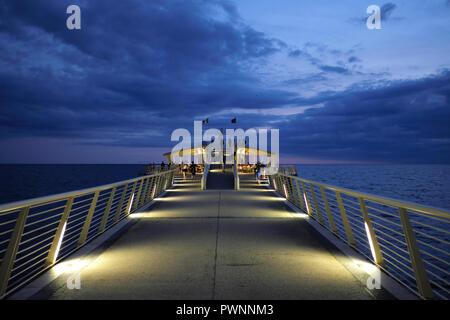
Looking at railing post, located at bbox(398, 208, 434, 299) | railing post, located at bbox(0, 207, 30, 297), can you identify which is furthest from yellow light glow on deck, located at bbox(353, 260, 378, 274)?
railing post, located at bbox(0, 207, 30, 297)

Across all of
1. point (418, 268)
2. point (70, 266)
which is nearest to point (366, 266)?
point (418, 268)

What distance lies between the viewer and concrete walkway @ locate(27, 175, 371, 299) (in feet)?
11.6

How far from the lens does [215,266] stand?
4477 millimetres

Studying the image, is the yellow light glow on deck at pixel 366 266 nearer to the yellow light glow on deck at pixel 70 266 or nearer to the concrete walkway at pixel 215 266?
the concrete walkway at pixel 215 266

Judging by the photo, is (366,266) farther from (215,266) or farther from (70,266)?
(70,266)

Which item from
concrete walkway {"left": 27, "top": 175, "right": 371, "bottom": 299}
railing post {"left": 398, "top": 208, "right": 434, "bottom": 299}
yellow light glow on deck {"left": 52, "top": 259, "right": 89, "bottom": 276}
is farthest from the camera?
yellow light glow on deck {"left": 52, "top": 259, "right": 89, "bottom": 276}

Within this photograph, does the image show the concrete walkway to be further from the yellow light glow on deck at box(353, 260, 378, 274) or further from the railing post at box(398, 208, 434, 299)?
the railing post at box(398, 208, 434, 299)

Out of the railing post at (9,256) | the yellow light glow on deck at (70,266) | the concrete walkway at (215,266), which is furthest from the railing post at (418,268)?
the railing post at (9,256)

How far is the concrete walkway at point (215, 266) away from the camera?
355cm

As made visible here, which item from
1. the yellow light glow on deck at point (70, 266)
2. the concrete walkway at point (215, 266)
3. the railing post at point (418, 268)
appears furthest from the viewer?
the yellow light glow on deck at point (70, 266)

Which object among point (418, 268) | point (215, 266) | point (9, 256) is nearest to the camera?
point (418, 268)

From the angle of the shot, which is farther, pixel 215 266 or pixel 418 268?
pixel 215 266
